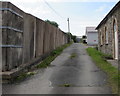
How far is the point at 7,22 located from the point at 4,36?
0.60m

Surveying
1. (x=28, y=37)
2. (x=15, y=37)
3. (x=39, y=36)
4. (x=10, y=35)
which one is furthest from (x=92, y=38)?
(x=10, y=35)

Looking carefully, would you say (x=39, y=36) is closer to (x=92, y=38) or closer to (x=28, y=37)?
(x=28, y=37)

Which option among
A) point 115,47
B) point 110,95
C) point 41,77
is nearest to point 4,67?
point 41,77

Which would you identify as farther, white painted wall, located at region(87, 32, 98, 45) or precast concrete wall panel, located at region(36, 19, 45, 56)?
white painted wall, located at region(87, 32, 98, 45)

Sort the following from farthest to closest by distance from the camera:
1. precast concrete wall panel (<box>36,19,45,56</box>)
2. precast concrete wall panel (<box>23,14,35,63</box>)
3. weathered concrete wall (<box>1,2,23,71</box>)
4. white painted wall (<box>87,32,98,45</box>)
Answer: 1. white painted wall (<box>87,32,98,45</box>)
2. precast concrete wall panel (<box>36,19,45,56</box>)
3. precast concrete wall panel (<box>23,14,35,63</box>)
4. weathered concrete wall (<box>1,2,23,71</box>)

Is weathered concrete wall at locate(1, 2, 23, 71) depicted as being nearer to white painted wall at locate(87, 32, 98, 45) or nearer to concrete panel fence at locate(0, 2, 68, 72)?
concrete panel fence at locate(0, 2, 68, 72)

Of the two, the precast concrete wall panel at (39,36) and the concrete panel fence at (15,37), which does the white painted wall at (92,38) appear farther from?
the concrete panel fence at (15,37)

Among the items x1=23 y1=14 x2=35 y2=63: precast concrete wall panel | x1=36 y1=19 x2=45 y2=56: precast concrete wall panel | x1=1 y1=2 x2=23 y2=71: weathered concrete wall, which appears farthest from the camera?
x1=36 y1=19 x2=45 y2=56: precast concrete wall panel

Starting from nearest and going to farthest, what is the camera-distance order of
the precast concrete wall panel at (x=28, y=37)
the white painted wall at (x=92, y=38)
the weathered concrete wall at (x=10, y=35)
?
the weathered concrete wall at (x=10, y=35) → the precast concrete wall panel at (x=28, y=37) → the white painted wall at (x=92, y=38)

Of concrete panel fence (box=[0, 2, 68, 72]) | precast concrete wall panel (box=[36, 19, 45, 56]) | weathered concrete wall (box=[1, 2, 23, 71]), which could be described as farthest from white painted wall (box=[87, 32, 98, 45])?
weathered concrete wall (box=[1, 2, 23, 71])

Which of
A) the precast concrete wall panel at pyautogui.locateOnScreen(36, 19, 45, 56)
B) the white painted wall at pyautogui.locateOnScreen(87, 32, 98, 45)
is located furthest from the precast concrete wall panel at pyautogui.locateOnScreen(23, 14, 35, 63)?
the white painted wall at pyautogui.locateOnScreen(87, 32, 98, 45)

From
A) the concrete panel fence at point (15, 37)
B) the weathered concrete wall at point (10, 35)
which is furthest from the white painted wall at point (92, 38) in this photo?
the weathered concrete wall at point (10, 35)

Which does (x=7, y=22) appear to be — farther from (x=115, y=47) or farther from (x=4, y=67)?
(x=115, y=47)

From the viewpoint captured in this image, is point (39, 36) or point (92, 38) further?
point (92, 38)
